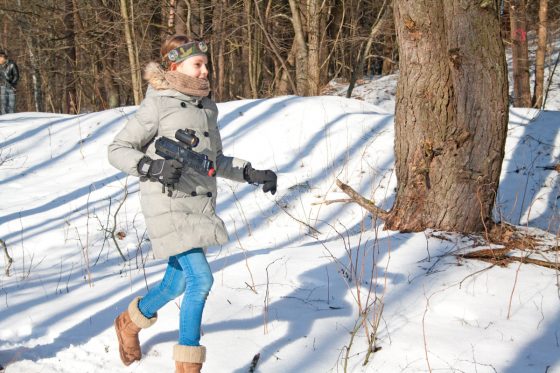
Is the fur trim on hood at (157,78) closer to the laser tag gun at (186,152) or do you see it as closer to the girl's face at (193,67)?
the girl's face at (193,67)

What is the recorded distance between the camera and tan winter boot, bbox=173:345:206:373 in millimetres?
2926

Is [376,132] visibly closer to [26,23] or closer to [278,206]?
[278,206]

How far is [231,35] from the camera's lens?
58.9 ft

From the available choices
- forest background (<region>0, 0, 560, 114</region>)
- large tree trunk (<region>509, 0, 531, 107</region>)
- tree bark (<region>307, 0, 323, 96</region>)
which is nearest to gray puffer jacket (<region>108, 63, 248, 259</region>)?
forest background (<region>0, 0, 560, 114</region>)

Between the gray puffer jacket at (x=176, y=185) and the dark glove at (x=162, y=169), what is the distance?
12 centimetres

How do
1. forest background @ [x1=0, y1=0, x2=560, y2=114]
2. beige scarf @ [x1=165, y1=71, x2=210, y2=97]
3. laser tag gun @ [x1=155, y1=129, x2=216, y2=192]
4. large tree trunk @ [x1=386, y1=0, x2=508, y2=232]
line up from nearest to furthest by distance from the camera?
laser tag gun @ [x1=155, y1=129, x2=216, y2=192]
beige scarf @ [x1=165, y1=71, x2=210, y2=97]
large tree trunk @ [x1=386, y1=0, x2=508, y2=232]
forest background @ [x1=0, y1=0, x2=560, y2=114]

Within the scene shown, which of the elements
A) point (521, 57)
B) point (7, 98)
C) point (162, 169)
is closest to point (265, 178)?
point (162, 169)

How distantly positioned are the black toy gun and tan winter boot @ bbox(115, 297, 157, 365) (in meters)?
0.92

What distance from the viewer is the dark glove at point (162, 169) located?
2771mm

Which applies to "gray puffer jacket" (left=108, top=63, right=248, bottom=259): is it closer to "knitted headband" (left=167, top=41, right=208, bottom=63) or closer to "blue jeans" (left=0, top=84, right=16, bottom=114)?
"knitted headband" (left=167, top=41, right=208, bottom=63)

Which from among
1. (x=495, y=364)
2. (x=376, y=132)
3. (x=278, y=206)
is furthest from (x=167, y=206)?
(x=376, y=132)

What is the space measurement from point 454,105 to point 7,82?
10621 mm

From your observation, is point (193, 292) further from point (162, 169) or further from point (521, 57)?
point (521, 57)

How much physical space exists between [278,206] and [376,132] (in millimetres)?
2045
